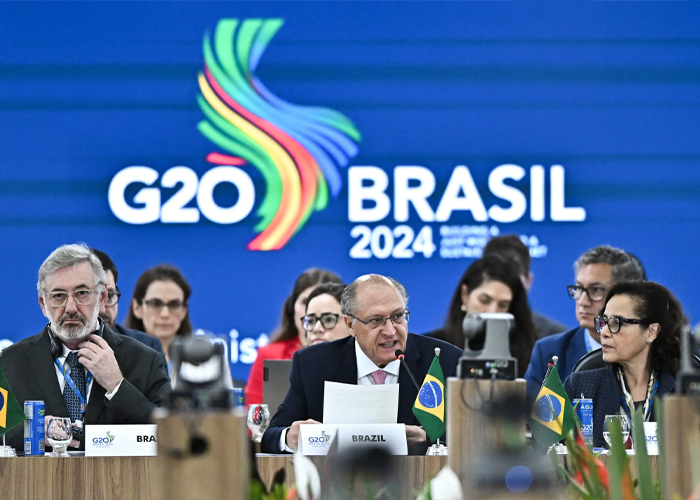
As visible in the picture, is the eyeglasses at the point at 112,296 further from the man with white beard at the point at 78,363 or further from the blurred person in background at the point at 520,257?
the blurred person in background at the point at 520,257

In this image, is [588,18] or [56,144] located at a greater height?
[588,18]

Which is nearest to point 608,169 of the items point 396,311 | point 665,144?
point 665,144

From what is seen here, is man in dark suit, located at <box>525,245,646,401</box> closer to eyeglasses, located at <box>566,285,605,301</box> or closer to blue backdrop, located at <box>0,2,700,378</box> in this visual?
eyeglasses, located at <box>566,285,605,301</box>

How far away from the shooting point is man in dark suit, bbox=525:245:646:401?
4.70 metres

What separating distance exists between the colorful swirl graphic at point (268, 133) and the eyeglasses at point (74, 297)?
2.49m

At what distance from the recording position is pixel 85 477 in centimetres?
284

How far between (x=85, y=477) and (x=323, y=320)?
198 cm

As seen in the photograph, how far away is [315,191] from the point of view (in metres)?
6.14

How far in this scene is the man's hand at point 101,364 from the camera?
139 inches

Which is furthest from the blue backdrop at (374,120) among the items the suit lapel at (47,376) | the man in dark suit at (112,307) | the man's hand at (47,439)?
the man's hand at (47,439)

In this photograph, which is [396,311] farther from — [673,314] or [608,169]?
[608,169]

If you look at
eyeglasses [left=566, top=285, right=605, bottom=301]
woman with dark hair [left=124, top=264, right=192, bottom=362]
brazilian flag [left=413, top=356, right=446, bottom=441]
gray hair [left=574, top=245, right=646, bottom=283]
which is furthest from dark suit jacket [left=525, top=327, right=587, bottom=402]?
woman with dark hair [left=124, top=264, right=192, bottom=362]

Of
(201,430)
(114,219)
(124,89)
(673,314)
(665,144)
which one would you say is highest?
(124,89)

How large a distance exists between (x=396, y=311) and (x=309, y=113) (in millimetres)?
2637
